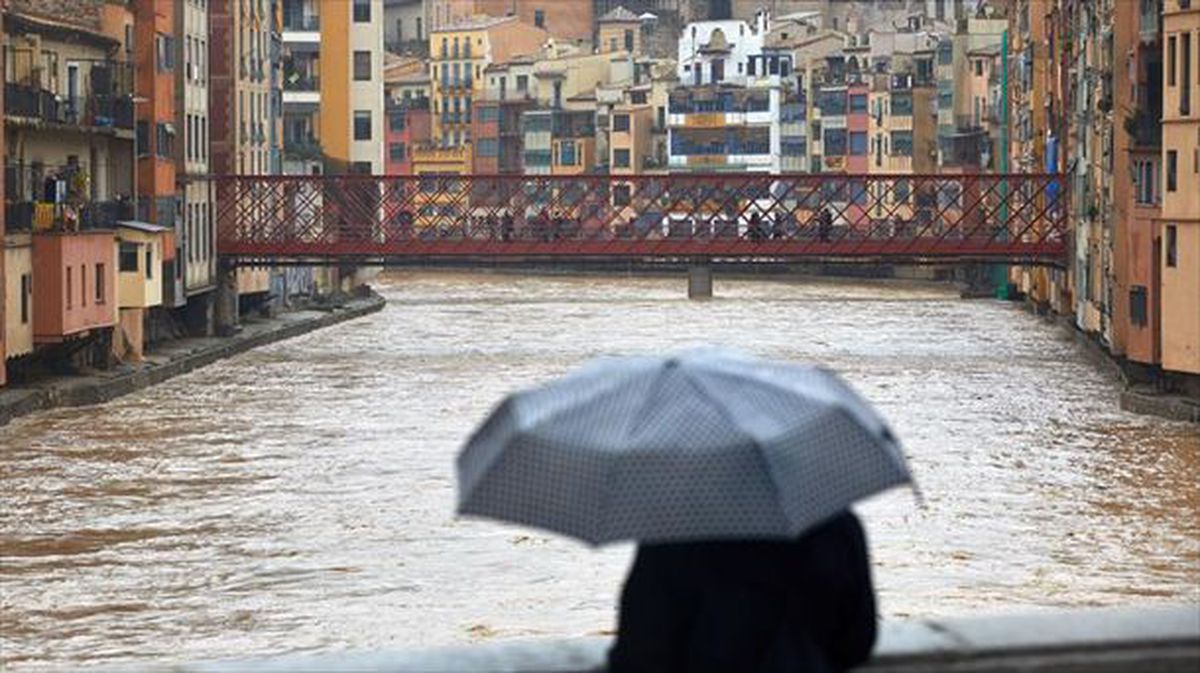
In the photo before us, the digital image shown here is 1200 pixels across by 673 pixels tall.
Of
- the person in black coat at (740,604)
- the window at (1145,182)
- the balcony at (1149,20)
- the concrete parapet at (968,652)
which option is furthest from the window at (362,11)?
the person in black coat at (740,604)

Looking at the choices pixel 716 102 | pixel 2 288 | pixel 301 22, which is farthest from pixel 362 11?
pixel 2 288

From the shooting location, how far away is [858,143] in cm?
11700

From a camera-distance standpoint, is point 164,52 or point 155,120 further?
point 164,52

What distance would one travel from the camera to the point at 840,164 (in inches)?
4719

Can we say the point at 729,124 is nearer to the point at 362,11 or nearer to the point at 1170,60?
the point at 362,11

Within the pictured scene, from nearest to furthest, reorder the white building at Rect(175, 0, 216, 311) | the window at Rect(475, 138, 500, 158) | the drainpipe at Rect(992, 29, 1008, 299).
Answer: the white building at Rect(175, 0, 216, 311) → the drainpipe at Rect(992, 29, 1008, 299) → the window at Rect(475, 138, 500, 158)

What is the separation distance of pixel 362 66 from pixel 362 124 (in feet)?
5.67

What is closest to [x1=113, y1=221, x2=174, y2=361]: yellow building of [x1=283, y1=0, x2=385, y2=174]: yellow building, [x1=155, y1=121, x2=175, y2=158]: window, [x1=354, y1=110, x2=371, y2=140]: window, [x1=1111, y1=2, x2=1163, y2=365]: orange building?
[x1=155, y1=121, x2=175, y2=158]: window

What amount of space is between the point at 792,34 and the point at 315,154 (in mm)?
51384

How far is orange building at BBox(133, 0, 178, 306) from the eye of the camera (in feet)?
185

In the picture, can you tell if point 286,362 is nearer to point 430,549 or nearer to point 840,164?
point 430,549

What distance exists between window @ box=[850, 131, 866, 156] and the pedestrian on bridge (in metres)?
111

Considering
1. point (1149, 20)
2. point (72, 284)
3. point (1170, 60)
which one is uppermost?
point (1149, 20)

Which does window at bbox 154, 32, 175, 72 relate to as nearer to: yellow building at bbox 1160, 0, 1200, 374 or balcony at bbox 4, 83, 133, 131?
balcony at bbox 4, 83, 133, 131
